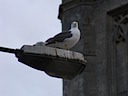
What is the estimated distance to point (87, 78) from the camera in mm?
16000

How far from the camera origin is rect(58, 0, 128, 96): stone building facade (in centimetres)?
1570

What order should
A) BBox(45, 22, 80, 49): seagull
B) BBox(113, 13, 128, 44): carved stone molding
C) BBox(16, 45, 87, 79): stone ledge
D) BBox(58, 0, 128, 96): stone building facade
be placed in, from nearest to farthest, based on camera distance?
BBox(16, 45, 87, 79): stone ledge < BBox(45, 22, 80, 49): seagull < BBox(58, 0, 128, 96): stone building facade < BBox(113, 13, 128, 44): carved stone molding

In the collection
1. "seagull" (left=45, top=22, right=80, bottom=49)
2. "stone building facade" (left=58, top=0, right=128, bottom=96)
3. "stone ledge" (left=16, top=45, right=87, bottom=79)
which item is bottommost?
"stone ledge" (left=16, top=45, right=87, bottom=79)

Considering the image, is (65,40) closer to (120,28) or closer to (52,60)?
(52,60)

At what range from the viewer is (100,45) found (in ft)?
53.7

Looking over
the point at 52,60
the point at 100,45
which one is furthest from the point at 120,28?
the point at 52,60

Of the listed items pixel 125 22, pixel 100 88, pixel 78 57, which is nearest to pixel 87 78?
pixel 100 88

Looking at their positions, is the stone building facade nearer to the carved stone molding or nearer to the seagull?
the carved stone molding

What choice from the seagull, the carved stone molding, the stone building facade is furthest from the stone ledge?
the carved stone molding

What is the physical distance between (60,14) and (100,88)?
232 cm

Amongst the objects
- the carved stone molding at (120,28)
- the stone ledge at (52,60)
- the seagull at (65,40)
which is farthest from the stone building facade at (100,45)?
the stone ledge at (52,60)

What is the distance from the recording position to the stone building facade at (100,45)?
1570 centimetres

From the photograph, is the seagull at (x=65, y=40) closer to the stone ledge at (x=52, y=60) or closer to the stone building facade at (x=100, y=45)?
the stone ledge at (x=52, y=60)

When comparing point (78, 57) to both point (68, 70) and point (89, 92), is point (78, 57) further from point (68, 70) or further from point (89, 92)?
point (89, 92)
